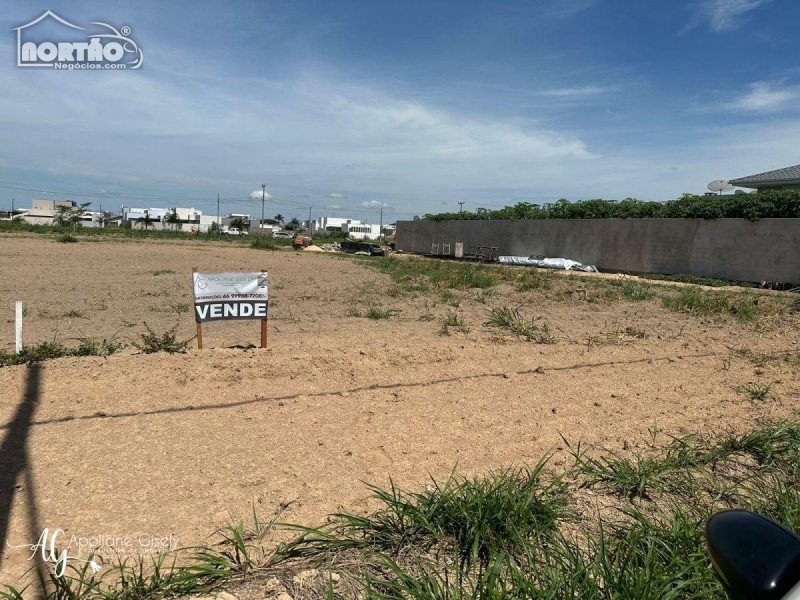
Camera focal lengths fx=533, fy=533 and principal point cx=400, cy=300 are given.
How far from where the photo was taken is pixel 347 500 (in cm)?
349

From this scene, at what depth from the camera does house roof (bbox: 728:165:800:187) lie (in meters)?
25.2

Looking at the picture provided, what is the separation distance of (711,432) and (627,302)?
31.2 feet

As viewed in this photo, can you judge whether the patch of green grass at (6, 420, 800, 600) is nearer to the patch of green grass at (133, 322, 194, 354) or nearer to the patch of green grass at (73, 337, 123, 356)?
the patch of green grass at (133, 322, 194, 354)

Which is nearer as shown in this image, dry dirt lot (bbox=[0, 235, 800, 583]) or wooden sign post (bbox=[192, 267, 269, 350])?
dry dirt lot (bbox=[0, 235, 800, 583])

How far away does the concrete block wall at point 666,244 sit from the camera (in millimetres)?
21609

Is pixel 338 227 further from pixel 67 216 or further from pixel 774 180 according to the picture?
pixel 774 180

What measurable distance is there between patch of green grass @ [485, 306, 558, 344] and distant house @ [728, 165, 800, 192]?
22.5 m

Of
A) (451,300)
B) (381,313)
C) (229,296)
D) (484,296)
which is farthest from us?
(484,296)

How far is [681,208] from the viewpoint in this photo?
25.5 m

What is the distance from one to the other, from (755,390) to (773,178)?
25781mm

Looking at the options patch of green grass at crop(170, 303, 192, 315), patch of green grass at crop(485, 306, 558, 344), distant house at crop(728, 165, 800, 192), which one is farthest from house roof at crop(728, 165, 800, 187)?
patch of green grass at crop(170, 303, 192, 315)

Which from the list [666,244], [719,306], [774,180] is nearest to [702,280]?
[666,244]

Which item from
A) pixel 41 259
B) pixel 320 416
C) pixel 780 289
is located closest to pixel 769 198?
pixel 780 289

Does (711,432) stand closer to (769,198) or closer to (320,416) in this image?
(320,416)
